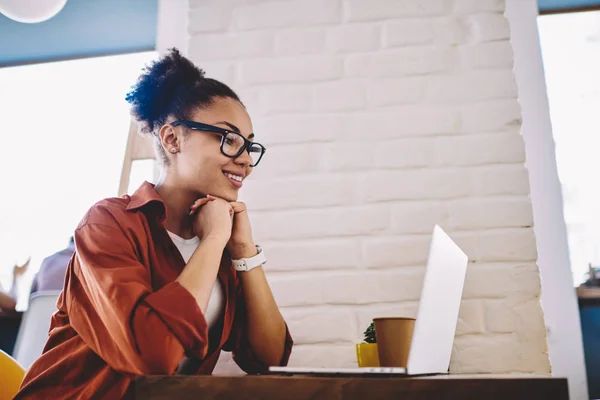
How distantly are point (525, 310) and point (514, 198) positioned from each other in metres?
0.33

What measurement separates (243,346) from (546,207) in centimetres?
107

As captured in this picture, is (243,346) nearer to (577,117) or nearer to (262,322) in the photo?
(262,322)

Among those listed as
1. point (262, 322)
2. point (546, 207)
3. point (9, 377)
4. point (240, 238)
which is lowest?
point (9, 377)

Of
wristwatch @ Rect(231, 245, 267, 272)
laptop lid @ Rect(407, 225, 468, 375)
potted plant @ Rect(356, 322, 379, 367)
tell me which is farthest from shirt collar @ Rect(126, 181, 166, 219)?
laptop lid @ Rect(407, 225, 468, 375)

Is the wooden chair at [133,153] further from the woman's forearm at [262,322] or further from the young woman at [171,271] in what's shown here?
the woman's forearm at [262,322]

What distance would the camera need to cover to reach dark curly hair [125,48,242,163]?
1469 mm

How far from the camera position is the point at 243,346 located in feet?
4.66

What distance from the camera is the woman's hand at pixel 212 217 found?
123 cm

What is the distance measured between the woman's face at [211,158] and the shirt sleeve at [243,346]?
0.28 metres

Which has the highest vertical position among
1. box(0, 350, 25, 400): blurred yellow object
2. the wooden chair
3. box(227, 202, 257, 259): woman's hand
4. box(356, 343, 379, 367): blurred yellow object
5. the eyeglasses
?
the wooden chair

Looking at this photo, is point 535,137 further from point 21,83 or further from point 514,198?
point 21,83

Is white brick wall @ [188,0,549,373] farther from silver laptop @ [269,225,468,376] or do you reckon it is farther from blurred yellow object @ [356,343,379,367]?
silver laptop @ [269,225,468,376]

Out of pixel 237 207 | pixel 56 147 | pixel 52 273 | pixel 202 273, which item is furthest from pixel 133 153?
pixel 202 273

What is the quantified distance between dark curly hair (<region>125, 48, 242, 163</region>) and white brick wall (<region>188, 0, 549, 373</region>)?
0.27 m
